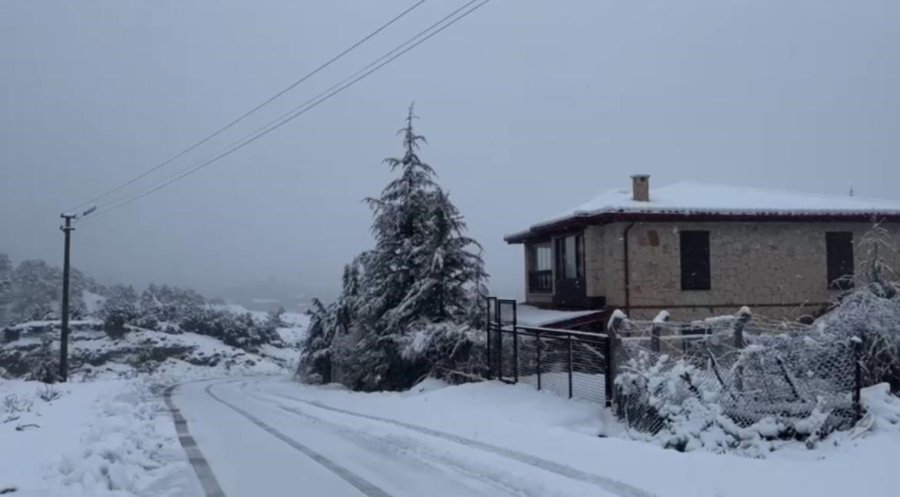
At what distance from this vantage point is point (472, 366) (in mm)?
23484

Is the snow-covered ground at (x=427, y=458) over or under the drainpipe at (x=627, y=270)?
under

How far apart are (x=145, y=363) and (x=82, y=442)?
52033 mm

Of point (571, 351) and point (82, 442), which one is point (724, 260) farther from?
point (82, 442)

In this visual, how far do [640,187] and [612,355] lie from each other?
492 inches

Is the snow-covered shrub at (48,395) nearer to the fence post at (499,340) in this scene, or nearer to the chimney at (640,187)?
the fence post at (499,340)

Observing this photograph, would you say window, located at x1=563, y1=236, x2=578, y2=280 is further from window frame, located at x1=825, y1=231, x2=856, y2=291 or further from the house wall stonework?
window frame, located at x1=825, y1=231, x2=856, y2=291

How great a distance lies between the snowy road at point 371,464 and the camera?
9359mm

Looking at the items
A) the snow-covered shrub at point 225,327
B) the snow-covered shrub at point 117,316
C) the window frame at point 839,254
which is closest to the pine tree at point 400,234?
the window frame at point 839,254

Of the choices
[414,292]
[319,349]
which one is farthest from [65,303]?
[414,292]

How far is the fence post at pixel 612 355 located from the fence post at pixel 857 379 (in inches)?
174

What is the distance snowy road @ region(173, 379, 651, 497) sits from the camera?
9.36 m

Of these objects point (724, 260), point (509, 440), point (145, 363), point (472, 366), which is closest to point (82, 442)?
point (509, 440)

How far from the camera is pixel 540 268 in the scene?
32.2 m

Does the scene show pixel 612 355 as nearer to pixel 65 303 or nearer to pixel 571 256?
pixel 571 256
